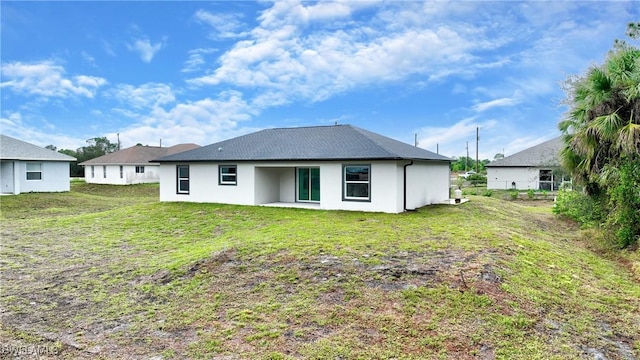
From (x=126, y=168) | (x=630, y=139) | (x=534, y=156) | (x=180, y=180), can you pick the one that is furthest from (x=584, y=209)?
(x=126, y=168)

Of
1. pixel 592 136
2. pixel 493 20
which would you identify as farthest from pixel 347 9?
pixel 592 136

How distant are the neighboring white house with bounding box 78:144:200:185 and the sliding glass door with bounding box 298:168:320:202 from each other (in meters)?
23.5

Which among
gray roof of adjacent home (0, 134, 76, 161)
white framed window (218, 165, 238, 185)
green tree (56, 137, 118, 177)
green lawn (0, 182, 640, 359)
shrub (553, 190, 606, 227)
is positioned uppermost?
green tree (56, 137, 118, 177)

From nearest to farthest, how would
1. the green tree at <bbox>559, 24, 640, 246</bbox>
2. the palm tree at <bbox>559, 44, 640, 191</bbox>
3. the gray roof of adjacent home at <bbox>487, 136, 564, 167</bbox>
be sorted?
the green tree at <bbox>559, 24, 640, 246</bbox> < the palm tree at <bbox>559, 44, 640, 191</bbox> < the gray roof of adjacent home at <bbox>487, 136, 564, 167</bbox>

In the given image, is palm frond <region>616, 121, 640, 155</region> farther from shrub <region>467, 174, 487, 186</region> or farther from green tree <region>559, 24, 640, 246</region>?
shrub <region>467, 174, 487, 186</region>

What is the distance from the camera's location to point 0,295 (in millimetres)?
6797

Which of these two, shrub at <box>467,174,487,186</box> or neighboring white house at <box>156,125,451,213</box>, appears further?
shrub at <box>467,174,487,186</box>

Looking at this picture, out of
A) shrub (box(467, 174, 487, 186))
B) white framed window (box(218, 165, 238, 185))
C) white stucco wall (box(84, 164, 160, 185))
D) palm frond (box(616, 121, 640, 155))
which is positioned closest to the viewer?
palm frond (box(616, 121, 640, 155))

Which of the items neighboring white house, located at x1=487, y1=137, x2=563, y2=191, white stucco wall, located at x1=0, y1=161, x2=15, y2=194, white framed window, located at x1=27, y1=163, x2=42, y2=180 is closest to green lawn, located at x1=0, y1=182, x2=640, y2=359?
white stucco wall, located at x1=0, y1=161, x2=15, y2=194

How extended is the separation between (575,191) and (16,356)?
16192 mm

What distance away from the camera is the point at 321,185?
15.8 m

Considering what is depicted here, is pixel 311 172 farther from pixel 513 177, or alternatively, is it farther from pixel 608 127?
pixel 513 177

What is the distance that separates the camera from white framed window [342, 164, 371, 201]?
48.6 ft

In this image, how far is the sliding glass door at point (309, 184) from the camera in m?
17.5
